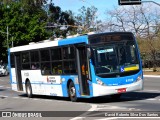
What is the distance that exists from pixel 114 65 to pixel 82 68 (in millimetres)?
1434

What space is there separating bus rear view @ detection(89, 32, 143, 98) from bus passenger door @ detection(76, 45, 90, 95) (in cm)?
66

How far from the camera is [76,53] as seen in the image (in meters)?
19.7

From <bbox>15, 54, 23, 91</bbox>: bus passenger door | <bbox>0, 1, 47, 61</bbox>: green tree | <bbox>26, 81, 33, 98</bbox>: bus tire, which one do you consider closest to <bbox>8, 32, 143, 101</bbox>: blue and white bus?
<bbox>26, 81, 33, 98</bbox>: bus tire

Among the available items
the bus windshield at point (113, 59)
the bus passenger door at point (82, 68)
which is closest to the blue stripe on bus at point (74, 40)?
the bus passenger door at point (82, 68)

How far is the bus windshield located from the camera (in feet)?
61.3

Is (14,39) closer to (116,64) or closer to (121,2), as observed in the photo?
(121,2)

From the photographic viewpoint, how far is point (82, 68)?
19.4 metres

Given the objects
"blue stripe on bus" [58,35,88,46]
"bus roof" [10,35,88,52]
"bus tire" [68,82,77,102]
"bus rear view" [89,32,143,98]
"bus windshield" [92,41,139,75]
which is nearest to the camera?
"bus rear view" [89,32,143,98]

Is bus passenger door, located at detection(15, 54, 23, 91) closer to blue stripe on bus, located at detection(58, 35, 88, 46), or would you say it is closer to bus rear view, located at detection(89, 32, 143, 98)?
blue stripe on bus, located at detection(58, 35, 88, 46)

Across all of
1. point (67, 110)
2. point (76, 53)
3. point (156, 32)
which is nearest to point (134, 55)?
point (76, 53)

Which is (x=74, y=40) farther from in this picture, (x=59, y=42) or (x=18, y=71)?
(x=18, y=71)

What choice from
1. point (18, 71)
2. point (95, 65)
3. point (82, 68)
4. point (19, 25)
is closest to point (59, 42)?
point (82, 68)

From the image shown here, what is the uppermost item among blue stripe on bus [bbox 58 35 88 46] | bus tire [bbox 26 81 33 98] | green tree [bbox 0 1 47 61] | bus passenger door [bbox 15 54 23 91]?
green tree [bbox 0 1 47 61]

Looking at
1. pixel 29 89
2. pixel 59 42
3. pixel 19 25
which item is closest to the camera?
pixel 59 42
